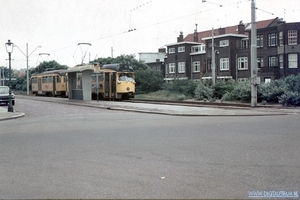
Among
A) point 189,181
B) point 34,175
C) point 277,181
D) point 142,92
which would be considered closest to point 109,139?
point 34,175

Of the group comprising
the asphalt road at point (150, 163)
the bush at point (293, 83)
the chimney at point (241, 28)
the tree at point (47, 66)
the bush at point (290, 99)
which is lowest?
the asphalt road at point (150, 163)

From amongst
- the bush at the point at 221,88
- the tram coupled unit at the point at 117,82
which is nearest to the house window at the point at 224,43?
the tram coupled unit at the point at 117,82

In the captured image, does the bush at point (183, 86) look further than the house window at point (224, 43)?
No

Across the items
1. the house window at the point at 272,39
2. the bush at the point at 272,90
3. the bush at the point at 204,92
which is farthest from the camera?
the house window at the point at 272,39

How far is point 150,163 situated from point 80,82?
94.9ft

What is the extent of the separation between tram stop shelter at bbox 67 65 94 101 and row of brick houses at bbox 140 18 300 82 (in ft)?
59.8

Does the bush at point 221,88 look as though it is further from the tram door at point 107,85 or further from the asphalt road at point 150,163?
the asphalt road at point 150,163

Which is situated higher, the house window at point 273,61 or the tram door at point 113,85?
the house window at point 273,61

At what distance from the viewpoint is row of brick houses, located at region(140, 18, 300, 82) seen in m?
51.8

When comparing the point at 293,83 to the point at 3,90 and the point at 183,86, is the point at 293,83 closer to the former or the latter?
the point at 183,86

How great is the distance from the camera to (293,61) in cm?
5153

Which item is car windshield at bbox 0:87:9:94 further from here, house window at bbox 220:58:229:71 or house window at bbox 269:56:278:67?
house window at bbox 220:58:229:71

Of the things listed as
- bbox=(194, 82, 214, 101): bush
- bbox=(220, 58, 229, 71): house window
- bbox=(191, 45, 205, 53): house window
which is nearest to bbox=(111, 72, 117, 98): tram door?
bbox=(194, 82, 214, 101): bush

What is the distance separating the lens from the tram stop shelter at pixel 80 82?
109ft
